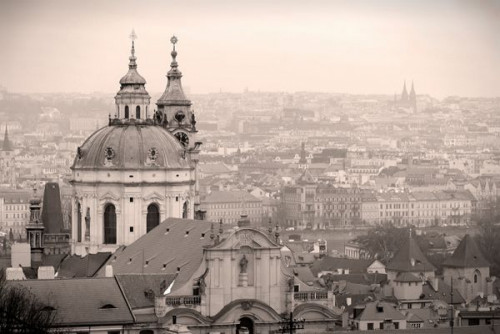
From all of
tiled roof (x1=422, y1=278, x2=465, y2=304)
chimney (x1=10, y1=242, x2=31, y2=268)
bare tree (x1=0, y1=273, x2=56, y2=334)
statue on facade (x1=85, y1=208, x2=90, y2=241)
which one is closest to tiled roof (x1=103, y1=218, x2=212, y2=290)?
statue on facade (x1=85, y1=208, x2=90, y2=241)

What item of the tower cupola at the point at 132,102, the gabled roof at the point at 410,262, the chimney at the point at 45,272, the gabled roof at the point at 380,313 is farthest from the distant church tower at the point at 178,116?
the chimney at the point at 45,272

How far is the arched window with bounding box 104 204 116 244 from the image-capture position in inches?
2709

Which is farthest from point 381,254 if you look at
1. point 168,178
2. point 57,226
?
point 168,178

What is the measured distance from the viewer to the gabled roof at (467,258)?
278 ft

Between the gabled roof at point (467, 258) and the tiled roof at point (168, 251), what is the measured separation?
Result: 22540mm

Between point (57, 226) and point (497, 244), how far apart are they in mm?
26202

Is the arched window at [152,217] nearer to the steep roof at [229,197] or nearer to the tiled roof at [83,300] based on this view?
the tiled roof at [83,300]

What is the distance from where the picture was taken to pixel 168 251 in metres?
59.9

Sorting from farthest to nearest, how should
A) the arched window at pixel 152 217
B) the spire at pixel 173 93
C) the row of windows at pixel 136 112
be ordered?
the spire at pixel 173 93, the row of windows at pixel 136 112, the arched window at pixel 152 217

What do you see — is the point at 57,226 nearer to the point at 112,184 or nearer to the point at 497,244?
the point at 112,184

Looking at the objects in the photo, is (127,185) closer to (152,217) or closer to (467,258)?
(152,217)

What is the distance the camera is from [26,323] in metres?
45.3

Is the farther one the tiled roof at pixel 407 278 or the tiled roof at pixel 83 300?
the tiled roof at pixel 407 278

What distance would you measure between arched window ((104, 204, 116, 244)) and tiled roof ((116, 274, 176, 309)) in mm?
12382
